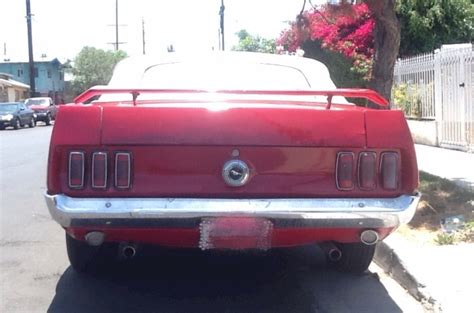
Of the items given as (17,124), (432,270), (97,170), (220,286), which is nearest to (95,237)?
(97,170)

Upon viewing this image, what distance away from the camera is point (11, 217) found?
915 centimetres

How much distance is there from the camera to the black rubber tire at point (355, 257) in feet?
19.8

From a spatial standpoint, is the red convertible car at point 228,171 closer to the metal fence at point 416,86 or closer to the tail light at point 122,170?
the tail light at point 122,170

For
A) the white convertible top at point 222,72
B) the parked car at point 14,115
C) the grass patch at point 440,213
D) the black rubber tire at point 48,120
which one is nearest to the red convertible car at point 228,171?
the white convertible top at point 222,72

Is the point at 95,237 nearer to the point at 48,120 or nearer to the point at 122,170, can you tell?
the point at 122,170

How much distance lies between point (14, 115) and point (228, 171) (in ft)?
115

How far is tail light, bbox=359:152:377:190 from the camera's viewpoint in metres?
4.89

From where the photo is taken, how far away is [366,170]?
4898mm

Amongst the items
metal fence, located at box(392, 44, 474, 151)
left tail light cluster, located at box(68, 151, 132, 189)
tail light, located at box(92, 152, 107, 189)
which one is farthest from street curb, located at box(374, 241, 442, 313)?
metal fence, located at box(392, 44, 474, 151)

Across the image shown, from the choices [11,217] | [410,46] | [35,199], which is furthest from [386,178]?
[410,46]

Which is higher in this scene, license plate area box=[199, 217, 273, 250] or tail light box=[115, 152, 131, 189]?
tail light box=[115, 152, 131, 189]

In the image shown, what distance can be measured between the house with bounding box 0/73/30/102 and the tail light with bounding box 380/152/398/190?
58.1m

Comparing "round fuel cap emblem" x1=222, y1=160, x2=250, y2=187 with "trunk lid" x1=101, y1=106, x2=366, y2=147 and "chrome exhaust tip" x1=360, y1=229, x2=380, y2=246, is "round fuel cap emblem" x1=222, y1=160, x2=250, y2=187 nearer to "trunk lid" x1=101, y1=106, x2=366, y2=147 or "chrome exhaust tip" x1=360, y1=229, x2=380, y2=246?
"trunk lid" x1=101, y1=106, x2=366, y2=147

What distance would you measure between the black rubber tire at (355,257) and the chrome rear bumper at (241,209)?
1.17 metres
